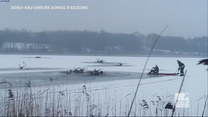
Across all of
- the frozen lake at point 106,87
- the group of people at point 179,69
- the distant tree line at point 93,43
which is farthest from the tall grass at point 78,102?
the distant tree line at point 93,43

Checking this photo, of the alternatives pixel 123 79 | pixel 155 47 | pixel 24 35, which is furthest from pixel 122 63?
pixel 24 35

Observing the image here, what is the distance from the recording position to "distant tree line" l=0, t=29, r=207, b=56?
2246mm

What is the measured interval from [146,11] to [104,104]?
2.67 ft

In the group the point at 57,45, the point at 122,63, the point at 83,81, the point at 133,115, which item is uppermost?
the point at 57,45

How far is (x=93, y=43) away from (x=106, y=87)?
0.37 meters

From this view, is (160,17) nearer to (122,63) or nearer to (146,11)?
(146,11)

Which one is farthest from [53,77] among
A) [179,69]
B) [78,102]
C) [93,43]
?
[179,69]

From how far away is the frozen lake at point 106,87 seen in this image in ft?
7.38

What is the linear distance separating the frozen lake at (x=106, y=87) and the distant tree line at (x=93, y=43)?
0.06 meters

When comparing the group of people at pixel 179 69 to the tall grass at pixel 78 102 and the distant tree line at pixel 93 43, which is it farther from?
the tall grass at pixel 78 102

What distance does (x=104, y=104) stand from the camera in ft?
7.44

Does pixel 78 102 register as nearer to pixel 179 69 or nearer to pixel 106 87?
pixel 106 87

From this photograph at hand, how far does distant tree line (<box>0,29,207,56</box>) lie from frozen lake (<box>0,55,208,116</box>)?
0.18ft

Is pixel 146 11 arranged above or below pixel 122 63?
above
